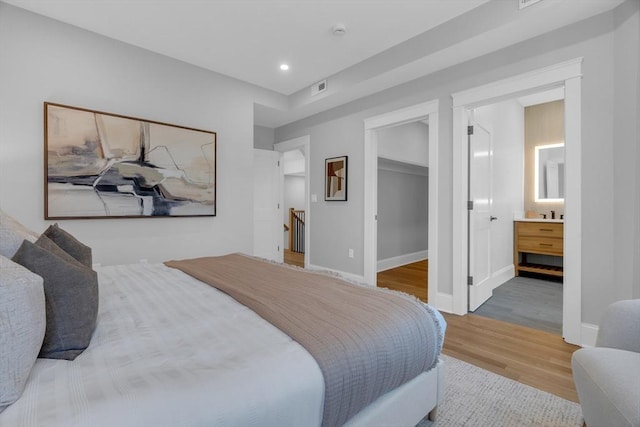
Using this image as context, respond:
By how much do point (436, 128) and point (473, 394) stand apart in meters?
2.37

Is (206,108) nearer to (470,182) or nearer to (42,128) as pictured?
(42,128)

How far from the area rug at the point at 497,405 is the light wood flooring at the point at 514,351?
117 millimetres

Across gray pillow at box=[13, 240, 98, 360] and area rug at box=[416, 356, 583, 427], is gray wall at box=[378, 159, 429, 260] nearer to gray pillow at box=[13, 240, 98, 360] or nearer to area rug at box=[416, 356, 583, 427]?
area rug at box=[416, 356, 583, 427]

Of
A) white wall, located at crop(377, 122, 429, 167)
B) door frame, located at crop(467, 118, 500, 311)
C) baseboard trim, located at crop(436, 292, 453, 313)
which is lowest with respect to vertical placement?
baseboard trim, located at crop(436, 292, 453, 313)

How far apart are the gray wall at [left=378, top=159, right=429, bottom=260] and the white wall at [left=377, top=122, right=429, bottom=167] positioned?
358 millimetres

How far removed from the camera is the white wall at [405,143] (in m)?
4.68

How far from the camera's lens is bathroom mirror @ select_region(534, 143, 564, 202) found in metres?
4.54

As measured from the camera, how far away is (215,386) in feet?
2.44

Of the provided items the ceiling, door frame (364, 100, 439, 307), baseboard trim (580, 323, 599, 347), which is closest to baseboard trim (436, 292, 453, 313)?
door frame (364, 100, 439, 307)

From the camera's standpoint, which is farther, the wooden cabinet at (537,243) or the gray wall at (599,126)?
the wooden cabinet at (537,243)

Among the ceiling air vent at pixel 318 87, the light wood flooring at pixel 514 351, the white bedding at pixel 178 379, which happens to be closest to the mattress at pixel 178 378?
the white bedding at pixel 178 379

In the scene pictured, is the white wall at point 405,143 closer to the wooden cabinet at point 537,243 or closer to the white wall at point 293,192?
the wooden cabinet at point 537,243

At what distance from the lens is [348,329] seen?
106cm

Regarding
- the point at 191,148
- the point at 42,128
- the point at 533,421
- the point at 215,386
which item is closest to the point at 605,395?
the point at 533,421
